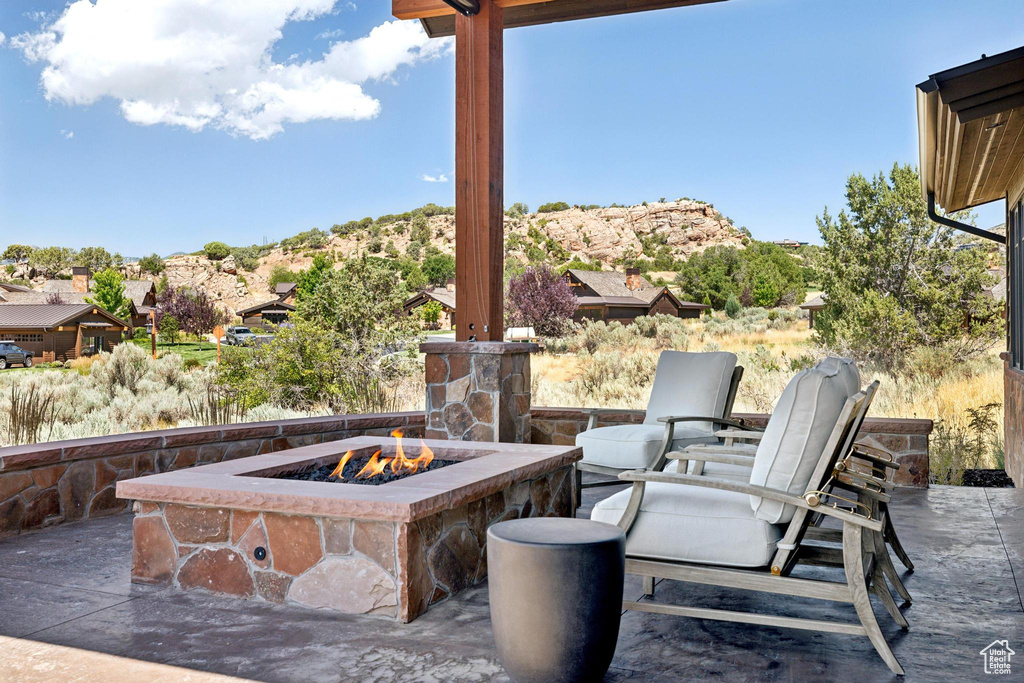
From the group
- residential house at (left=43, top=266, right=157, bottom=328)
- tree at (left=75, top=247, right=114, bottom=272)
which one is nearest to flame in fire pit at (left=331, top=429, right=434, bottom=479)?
residential house at (left=43, top=266, right=157, bottom=328)

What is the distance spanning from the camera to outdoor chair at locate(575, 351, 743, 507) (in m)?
4.84

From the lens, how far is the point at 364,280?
12820 millimetres

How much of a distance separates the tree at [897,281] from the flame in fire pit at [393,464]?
10262mm

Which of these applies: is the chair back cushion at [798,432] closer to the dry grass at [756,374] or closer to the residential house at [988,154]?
the residential house at [988,154]

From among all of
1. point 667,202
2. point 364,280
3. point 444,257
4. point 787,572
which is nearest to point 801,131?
point 667,202

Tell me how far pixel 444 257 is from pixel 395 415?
16.2 m

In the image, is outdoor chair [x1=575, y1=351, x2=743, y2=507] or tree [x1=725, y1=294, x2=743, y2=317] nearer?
outdoor chair [x1=575, y1=351, x2=743, y2=507]

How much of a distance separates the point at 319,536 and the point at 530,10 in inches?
194

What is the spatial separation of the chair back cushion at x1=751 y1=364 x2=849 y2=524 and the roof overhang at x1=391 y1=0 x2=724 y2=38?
424cm

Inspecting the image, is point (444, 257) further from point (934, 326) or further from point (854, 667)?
point (854, 667)

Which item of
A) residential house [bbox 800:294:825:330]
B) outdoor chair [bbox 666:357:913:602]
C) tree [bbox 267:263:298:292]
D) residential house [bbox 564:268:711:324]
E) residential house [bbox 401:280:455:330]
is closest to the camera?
outdoor chair [bbox 666:357:913:602]

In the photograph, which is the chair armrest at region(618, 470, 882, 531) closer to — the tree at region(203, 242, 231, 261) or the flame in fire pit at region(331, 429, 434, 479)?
the flame in fire pit at region(331, 429, 434, 479)

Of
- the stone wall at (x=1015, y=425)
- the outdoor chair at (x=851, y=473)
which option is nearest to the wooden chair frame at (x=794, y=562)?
the outdoor chair at (x=851, y=473)

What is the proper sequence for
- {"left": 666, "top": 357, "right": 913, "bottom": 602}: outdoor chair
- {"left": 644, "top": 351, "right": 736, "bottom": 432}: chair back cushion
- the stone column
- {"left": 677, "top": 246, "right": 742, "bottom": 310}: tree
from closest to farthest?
1. {"left": 666, "top": 357, "right": 913, "bottom": 602}: outdoor chair
2. {"left": 644, "top": 351, "right": 736, "bottom": 432}: chair back cushion
3. the stone column
4. {"left": 677, "top": 246, "right": 742, "bottom": 310}: tree
